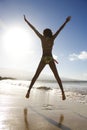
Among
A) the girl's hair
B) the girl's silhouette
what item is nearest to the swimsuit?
the girl's silhouette

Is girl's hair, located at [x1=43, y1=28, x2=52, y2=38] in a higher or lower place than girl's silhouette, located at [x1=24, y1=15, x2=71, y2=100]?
higher

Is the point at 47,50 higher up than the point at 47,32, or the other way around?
the point at 47,32

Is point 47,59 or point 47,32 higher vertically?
point 47,32

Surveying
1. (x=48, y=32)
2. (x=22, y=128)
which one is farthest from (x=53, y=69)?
(x=22, y=128)

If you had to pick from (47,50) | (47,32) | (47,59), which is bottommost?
(47,59)

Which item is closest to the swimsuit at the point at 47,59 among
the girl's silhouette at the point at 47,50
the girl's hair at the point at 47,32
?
the girl's silhouette at the point at 47,50

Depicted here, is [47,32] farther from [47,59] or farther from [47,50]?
[47,59]

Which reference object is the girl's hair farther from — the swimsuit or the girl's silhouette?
the swimsuit

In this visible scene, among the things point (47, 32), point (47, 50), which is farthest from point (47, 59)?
point (47, 32)

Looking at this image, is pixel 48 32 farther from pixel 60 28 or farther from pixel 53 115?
pixel 53 115

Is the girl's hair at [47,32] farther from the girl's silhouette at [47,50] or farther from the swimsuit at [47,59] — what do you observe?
the swimsuit at [47,59]

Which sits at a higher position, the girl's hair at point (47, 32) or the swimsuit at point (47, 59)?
the girl's hair at point (47, 32)

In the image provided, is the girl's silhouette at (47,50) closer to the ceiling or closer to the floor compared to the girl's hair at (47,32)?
closer to the floor

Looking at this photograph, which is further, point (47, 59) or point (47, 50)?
point (47, 50)
